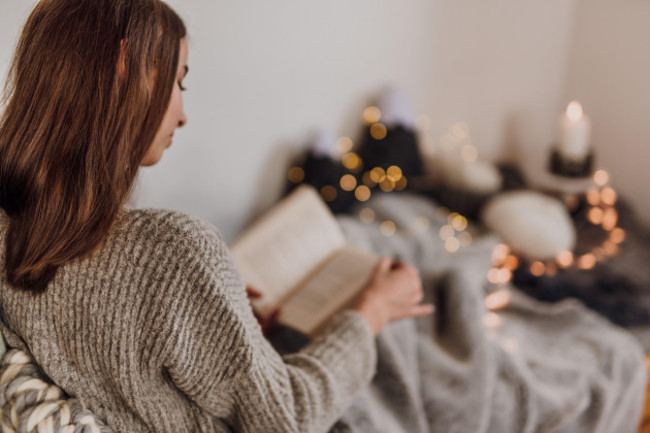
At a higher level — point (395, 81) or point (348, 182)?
point (395, 81)

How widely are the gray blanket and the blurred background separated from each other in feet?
1.70

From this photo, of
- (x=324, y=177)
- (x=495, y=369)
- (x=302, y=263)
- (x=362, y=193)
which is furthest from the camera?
(x=362, y=193)

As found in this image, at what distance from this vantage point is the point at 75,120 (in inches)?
24.4

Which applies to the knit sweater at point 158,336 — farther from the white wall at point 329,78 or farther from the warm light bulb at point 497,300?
the warm light bulb at point 497,300

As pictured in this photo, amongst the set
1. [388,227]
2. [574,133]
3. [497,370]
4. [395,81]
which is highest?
[395,81]

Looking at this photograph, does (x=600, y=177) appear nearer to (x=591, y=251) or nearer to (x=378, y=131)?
(x=591, y=251)

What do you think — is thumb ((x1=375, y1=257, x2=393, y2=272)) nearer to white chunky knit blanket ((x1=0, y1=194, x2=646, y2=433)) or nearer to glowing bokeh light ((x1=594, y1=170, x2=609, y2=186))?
white chunky knit blanket ((x1=0, y1=194, x2=646, y2=433))

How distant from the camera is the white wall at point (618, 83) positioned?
5.31 ft

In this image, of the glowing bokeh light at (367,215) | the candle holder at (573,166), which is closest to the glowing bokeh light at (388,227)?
the glowing bokeh light at (367,215)

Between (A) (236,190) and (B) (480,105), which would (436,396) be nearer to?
(A) (236,190)

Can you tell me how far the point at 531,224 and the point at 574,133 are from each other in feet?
1.03

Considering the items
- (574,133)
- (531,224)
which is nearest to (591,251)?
(531,224)

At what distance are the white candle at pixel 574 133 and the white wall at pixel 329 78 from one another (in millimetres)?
274

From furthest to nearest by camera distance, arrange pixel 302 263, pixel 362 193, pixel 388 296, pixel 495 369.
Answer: pixel 362 193
pixel 302 263
pixel 495 369
pixel 388 296
